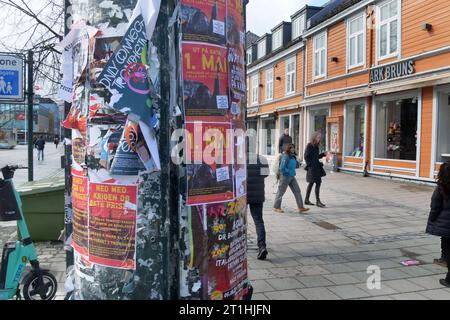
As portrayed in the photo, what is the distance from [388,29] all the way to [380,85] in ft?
7.50

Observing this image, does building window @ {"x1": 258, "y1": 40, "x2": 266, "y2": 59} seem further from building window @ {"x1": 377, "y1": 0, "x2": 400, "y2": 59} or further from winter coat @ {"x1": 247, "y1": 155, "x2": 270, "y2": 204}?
winter coat @ {"x1": 247, "y1": 155, "x2": 270, "y2": 204}

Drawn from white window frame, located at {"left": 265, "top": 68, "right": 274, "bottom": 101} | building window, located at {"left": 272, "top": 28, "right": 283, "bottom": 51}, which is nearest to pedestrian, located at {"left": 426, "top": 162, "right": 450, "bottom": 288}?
building window, located at {"left": 272, "top": 28, "right": 283, "bottom": 51}

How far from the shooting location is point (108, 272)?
104 inches

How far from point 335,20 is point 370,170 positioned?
7843 mm

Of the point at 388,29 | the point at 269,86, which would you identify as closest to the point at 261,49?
the point at 269,86

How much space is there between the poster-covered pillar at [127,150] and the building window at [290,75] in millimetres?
23636

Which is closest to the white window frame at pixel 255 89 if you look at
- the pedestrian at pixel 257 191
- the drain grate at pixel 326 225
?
the drain grate at pixel 326 225

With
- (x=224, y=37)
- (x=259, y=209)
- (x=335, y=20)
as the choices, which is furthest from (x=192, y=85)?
(x=335, y=20)

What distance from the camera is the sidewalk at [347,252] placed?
4.56 meters

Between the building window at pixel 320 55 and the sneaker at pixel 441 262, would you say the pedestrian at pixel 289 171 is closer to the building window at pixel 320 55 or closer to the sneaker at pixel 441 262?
the sneaker at pixel 441 262

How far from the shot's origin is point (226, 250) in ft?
9.51

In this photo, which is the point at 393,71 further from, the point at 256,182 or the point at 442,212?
the point at 256,182
